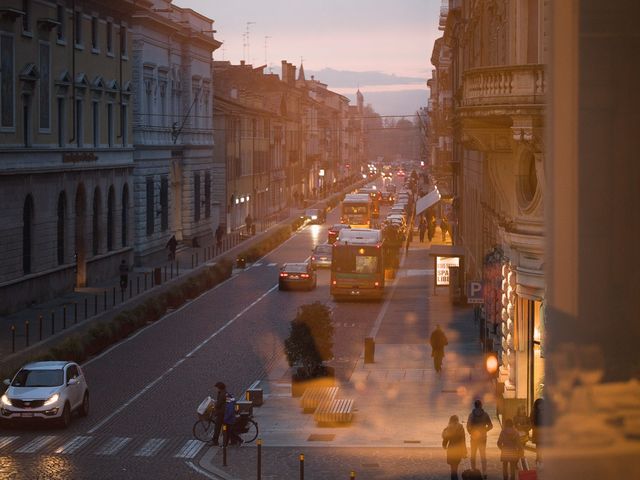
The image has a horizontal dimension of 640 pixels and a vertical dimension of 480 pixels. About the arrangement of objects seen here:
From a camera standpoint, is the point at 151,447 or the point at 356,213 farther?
the point at 356,213

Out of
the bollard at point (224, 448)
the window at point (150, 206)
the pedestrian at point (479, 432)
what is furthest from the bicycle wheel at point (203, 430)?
the window at point (150, 206)

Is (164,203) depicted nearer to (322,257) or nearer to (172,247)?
(172,247)

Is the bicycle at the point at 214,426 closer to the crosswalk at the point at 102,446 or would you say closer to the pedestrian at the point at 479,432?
the crosswalk at the point at 102,446

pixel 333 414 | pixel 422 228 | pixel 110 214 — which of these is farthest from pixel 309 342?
pixel 422 228

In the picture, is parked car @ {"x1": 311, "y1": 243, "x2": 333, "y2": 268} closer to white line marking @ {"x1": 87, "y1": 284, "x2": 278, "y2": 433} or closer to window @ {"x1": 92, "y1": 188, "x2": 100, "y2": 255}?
window @ {"x1": 92, "y1": 188, "x2": 100, "y2": 255}

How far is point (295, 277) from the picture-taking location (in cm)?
5053

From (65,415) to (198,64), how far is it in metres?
54.9

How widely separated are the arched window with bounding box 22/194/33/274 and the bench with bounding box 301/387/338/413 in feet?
66.6

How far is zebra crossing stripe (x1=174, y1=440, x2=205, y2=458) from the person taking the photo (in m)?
20.8

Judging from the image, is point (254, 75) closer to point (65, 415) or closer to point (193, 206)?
point (193, 206)

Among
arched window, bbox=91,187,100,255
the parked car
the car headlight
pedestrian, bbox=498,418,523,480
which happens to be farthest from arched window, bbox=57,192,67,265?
pedestrian, bbox=498,418,523,480

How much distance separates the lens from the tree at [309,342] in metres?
28.5

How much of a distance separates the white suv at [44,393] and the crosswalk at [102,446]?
1.82 ft

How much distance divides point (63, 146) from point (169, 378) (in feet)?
67.7
